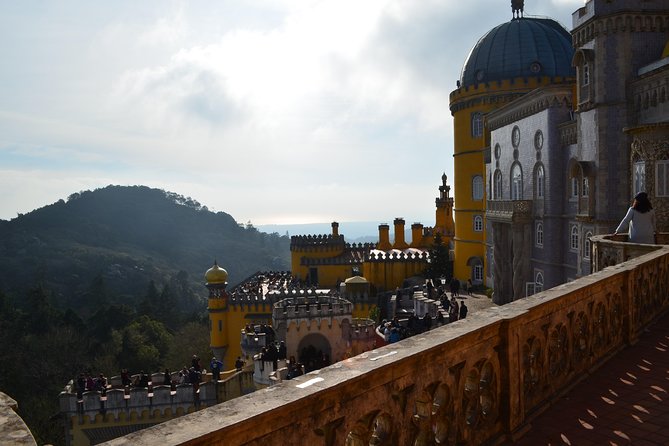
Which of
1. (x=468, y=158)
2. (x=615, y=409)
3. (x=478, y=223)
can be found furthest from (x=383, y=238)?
(x=615, y=409)

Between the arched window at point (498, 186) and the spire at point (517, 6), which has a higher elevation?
the spire at point (517, 6)

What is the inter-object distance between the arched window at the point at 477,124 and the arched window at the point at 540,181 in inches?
345

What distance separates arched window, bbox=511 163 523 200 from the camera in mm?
26734

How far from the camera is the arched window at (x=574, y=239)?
2223 cm

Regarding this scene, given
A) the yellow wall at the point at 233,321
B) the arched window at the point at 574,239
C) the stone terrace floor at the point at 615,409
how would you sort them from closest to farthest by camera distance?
the stone terrace floor at the point at 615,409
the arched window at the point at 574,239
the yellow wall at the point at 233,321

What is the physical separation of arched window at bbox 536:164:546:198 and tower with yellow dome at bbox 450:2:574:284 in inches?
270

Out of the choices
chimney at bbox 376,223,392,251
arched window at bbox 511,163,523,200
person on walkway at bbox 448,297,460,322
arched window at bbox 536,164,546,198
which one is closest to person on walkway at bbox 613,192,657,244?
person on walkway at bbox 448,297,460,322

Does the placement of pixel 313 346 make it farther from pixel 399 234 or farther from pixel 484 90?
pixel 399 234

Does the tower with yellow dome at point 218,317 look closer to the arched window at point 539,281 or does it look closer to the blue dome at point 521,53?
the arched window at point 539,281

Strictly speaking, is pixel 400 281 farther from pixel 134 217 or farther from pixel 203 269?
pixel 134 217

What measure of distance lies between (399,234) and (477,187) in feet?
39.8

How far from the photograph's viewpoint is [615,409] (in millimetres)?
4656

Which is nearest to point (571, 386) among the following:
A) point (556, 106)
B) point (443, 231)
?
point (556, 106)

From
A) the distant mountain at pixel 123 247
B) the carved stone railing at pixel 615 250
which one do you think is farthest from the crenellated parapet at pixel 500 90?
the distant mountain at pixel 123 247
